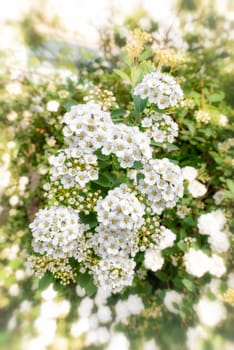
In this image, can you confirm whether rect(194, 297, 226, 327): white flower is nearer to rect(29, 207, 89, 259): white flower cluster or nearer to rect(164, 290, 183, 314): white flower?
rect(164, 290, 183, 314): white flower

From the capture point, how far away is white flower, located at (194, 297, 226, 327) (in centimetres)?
224

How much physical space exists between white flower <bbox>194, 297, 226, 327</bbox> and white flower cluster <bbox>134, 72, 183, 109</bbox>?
1.23 meters

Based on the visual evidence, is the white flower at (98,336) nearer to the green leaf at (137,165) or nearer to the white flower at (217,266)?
the white flower at (217,266)

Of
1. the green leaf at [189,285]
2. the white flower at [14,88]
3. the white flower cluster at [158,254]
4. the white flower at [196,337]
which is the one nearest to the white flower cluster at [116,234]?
the white flower cluster at [158,254]

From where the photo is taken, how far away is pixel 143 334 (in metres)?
2.63

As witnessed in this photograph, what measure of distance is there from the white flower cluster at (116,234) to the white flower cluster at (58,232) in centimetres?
10

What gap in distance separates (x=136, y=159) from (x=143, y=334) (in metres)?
1.55

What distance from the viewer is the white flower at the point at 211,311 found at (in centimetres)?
224

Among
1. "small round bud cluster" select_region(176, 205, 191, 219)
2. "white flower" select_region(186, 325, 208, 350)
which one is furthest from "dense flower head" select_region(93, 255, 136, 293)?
"white flower" select_region(186, 325, 208, 350)

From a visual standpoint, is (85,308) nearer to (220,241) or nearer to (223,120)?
(220,241)

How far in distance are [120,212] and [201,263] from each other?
87cm

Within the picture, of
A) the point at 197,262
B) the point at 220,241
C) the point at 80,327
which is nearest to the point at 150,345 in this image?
the point at 80,327

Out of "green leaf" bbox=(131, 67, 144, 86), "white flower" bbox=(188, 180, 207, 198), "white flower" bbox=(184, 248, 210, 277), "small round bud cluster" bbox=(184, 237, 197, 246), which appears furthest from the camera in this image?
"white flower" bbox=(188, 180, 207, 198)

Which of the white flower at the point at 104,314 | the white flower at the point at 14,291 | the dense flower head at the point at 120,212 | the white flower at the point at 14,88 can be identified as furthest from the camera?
the white flower at the point at 14,88
